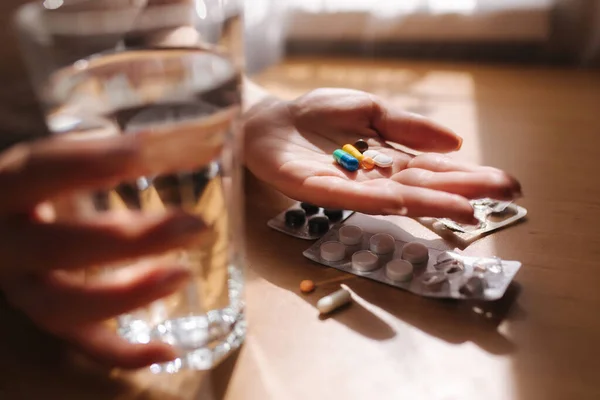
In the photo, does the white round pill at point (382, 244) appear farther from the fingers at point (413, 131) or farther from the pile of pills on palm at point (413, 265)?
the fingers at point (413, 131)

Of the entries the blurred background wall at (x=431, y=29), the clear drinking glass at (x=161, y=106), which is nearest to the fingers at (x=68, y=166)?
the clear drinking glass at (x=161, y=106)

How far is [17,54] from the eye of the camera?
1.22ft

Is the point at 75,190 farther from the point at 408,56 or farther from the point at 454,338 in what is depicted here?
the point at 408,56

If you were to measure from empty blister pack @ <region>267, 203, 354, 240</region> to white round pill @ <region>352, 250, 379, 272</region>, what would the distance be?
0.05m

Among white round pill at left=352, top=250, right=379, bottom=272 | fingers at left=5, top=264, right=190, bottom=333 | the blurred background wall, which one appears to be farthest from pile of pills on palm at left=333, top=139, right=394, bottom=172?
the blurred background wall

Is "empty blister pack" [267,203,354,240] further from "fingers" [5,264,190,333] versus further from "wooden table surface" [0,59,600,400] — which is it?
"fingers" [5,264,190,333]

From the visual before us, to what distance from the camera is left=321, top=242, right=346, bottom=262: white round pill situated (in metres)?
0.42

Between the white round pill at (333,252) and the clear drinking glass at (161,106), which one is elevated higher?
the clear drinking glass at (161,106)

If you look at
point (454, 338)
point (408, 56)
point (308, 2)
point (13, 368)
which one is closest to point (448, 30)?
point (408, 56)

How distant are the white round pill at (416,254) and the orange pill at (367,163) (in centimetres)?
11

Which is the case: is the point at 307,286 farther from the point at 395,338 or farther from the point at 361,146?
the point at 361,146

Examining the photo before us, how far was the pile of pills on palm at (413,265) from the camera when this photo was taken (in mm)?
386

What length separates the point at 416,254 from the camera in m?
0.41

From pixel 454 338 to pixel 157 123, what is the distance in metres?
0.21
